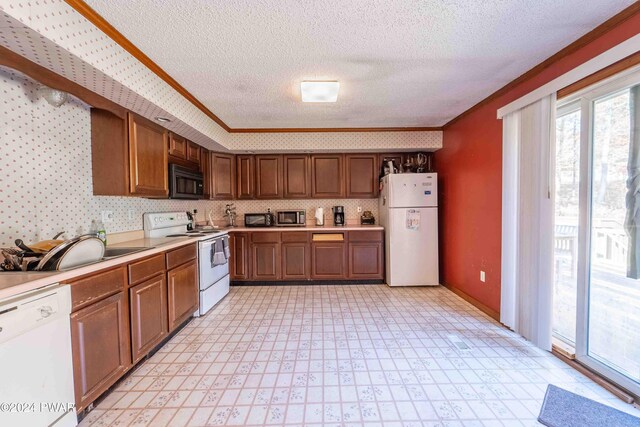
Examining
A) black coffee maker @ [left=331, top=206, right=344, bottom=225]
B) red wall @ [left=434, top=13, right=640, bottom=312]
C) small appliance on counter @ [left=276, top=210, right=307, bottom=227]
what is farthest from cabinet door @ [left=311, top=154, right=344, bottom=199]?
red wall @ [left=434, top=13, right=640, bottom=312]

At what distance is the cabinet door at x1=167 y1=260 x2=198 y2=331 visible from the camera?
2.40 m

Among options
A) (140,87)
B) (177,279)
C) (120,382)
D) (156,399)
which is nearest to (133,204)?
(177,279)

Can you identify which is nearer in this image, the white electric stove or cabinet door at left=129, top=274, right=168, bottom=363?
cabinet door at left=129, top=274, right=168, bottom=363

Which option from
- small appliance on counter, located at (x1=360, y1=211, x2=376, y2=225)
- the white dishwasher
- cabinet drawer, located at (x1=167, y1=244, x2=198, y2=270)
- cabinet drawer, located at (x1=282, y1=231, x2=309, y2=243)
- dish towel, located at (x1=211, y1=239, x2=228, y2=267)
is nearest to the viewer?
the white dishwasher

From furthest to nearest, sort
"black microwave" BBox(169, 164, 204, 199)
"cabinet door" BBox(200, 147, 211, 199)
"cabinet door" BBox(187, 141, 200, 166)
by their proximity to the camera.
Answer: "cabinet door" BBox(200, 147, 211, 199) → "cabinet door" BBox(187, 141, 200, 166) → "black microwave" BBox(169, 164, 204, 199)

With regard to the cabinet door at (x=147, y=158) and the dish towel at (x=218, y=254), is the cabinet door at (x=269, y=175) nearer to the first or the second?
the dish towel at (x=218, y=254)

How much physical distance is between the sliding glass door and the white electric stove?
11.1 feet

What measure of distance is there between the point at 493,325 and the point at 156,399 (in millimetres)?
2944

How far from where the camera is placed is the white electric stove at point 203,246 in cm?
296

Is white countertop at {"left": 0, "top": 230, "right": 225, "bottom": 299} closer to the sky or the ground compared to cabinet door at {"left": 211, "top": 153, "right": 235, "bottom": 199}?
closer to the ground

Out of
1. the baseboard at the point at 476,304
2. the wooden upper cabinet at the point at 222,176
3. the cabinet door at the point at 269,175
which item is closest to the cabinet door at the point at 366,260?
the baseboard at the point at 476,304

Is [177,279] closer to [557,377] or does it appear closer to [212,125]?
[212,125]

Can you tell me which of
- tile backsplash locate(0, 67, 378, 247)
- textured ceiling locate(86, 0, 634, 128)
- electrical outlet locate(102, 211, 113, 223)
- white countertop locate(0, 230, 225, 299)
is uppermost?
textured ceiling locate(86, 0, 634, 128)

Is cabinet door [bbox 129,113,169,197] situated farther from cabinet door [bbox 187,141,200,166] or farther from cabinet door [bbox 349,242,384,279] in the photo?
cabinet door [bbox 349,242,384,279]
